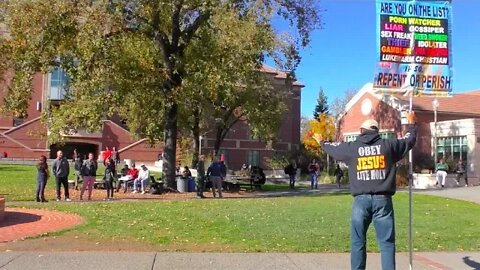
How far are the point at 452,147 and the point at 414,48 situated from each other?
31996 mm

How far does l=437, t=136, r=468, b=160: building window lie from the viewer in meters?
36.3

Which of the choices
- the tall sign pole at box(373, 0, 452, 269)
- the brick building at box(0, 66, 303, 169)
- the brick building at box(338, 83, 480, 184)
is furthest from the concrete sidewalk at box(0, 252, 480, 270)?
the brick building at box(0, 66, 303, 169)

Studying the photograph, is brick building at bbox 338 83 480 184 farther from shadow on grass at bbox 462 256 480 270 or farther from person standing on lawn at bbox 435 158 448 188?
shadow on grass at bbox 462 256 480 270

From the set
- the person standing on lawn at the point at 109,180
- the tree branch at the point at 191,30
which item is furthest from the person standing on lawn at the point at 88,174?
the tree branch at the point at 191,30

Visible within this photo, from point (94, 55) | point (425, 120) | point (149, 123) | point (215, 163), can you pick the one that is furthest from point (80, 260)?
point (425, 120)

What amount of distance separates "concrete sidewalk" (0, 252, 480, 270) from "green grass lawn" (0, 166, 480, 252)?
0.57 metres

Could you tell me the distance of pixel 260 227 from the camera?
11.6 m

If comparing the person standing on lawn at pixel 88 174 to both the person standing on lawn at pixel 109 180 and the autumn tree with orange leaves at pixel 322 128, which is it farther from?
the autumn tree with orange leaves at pixel 322 128

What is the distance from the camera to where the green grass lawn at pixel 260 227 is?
9.66 m

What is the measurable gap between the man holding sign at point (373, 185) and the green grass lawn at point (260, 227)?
291 centimetres

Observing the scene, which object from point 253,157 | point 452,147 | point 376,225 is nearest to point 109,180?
point 376,225

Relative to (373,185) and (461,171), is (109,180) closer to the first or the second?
(373,185)

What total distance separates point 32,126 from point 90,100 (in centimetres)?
4641

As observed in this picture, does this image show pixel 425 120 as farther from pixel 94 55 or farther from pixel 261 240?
pixel 261 240
